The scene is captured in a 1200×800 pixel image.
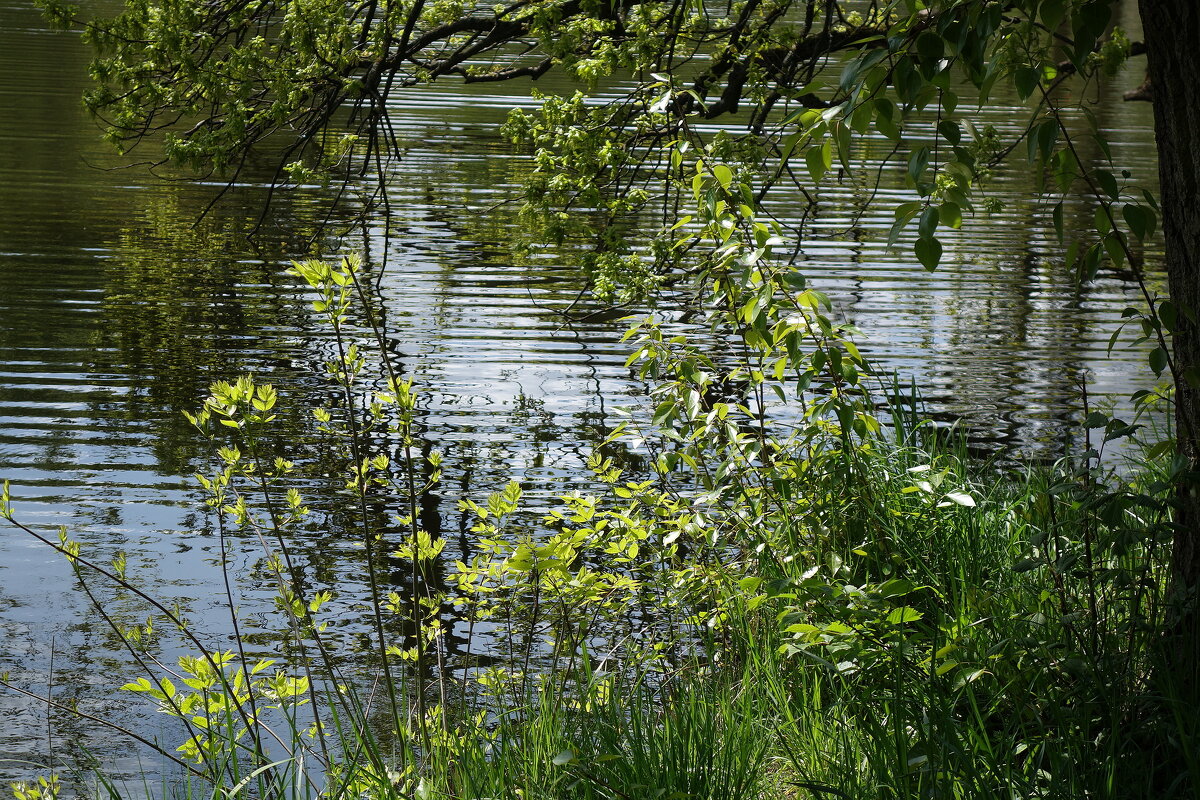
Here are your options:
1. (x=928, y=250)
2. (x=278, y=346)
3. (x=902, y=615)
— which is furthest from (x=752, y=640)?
(x=278, y=346)

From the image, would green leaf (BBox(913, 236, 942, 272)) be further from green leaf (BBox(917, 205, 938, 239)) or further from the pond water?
the pond water

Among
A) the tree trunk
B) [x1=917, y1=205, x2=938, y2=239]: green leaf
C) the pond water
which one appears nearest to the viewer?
[x1=917, y1=205, x2=938, y2=239]: green leaf

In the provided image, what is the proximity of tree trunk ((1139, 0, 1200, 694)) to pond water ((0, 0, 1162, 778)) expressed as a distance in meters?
2.71

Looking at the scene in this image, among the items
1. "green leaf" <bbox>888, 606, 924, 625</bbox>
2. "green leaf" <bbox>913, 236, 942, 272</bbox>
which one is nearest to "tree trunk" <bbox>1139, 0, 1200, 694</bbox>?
"green leaf" <bbox>888, 606, 924, 625</bbox>

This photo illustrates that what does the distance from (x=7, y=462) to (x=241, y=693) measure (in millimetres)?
4935

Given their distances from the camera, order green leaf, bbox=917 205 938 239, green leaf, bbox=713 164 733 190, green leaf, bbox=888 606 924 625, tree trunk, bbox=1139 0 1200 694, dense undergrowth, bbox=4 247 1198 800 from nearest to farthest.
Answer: green leaf, bbox=917 205 938 239
dense undergrowth, bbox=4 247 1198 800
tree trunk, bbox=1139 0 1200 694
green leaf, bbox=888 606 924 625
green leaf, bbox=713 164 733 190

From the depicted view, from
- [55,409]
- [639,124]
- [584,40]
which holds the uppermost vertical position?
[584,40]

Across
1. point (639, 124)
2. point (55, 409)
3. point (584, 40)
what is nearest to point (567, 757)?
point (639, 124)

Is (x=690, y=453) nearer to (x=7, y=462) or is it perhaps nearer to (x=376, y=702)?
(x=376, y=702)

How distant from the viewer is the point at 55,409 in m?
8.55

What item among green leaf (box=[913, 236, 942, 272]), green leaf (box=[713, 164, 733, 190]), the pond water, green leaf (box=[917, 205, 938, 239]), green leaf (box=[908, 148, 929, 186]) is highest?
green leaf (box=[908, 148, 929, 186])

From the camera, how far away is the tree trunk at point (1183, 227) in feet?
10.9

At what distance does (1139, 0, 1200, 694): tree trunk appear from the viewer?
10.9ft

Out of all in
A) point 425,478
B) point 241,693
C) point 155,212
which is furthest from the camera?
point 155,212
